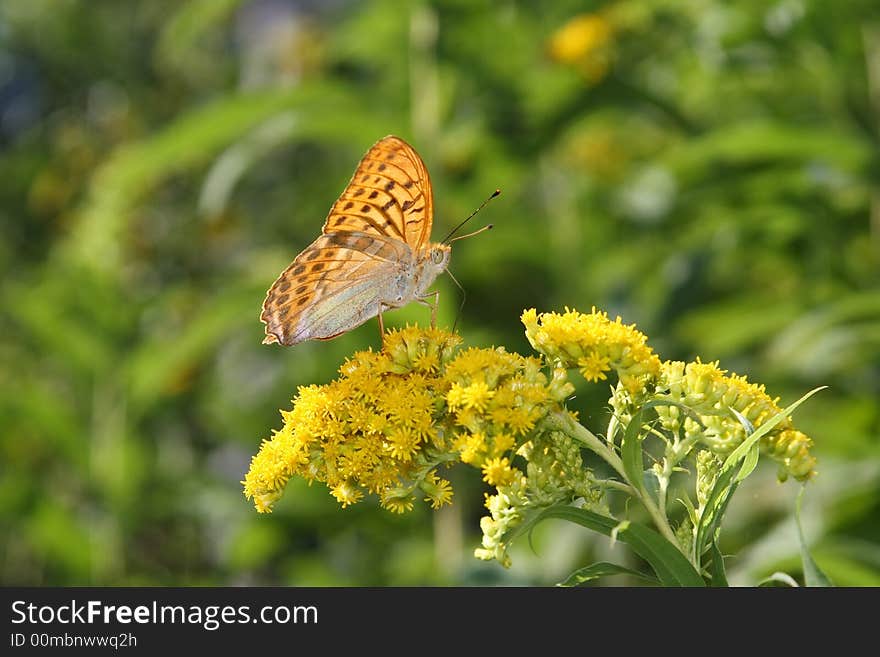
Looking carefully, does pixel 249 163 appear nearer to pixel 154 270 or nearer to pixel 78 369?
pixel 78 369

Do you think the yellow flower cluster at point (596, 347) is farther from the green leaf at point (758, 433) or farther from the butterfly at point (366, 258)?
the butterfly at point (366, 258)

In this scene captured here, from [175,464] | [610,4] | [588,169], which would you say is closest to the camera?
[610,4]

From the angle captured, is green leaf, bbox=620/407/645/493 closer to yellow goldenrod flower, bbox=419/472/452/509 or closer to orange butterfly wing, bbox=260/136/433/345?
yellow goldenrod flower, bbox=419/472/452/509

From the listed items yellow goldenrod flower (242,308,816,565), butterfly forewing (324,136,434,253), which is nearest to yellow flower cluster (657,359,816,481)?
yellow goldenrod flower (242,308,816,565)

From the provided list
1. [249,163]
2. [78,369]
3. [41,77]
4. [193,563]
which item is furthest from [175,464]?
[41,77]

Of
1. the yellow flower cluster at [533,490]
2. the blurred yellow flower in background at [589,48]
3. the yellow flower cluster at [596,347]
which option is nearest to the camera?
the yellow flower cluster at [533,490]

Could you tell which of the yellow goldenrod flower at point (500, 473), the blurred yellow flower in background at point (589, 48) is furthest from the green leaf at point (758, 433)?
the blurred yellow flower in background at point (589, 48)
